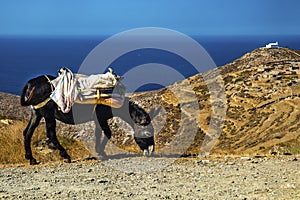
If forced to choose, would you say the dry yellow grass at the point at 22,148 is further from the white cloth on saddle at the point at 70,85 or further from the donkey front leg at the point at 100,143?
the white cloth on saddle at the point at 70,85

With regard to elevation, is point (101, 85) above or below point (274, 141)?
above

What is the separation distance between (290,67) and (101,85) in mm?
20755

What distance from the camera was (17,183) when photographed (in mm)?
10477

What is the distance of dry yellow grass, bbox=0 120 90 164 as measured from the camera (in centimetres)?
1427

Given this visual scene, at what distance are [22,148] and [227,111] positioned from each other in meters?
14.2

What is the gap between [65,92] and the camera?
12500 millimetres

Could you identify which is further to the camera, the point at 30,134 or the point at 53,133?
the point at 53,133

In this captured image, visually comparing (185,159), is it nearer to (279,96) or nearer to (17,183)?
(17,183)

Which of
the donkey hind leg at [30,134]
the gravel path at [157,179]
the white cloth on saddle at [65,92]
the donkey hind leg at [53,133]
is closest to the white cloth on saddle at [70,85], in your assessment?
the white cloth on saddle at [65,92]

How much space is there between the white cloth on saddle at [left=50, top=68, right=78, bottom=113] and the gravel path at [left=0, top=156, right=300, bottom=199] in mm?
1455

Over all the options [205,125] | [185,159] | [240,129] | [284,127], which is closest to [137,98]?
[205,125]

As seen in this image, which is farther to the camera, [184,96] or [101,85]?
[184,96]

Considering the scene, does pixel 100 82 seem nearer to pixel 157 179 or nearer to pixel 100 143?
pixel 100 143

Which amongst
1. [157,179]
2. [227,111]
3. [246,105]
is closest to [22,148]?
[157,179]
